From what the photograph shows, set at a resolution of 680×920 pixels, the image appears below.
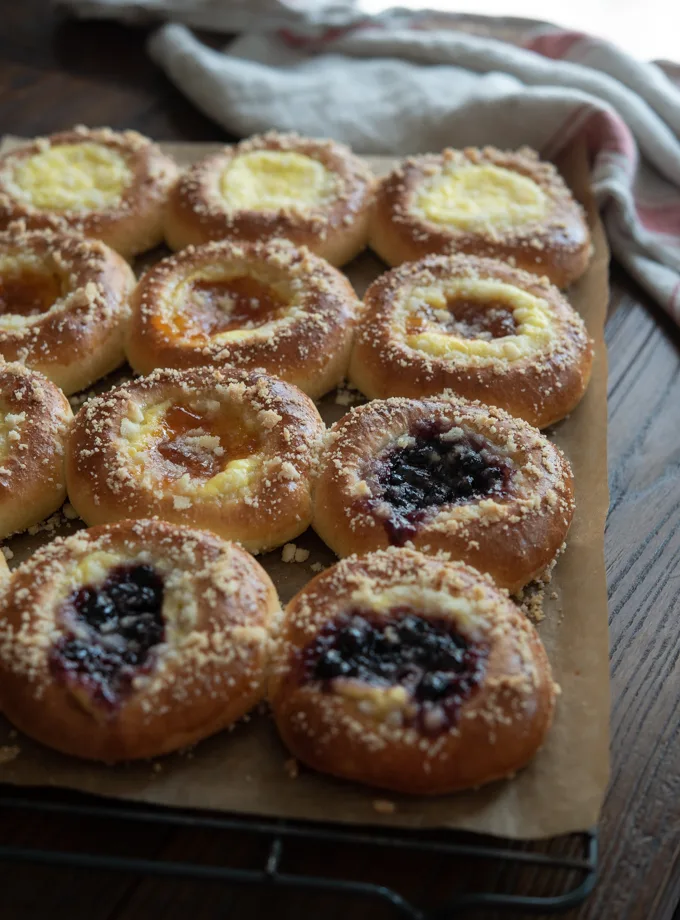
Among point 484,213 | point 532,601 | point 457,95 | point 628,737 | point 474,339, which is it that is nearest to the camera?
point 628,737

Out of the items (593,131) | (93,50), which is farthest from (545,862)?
(93,50)

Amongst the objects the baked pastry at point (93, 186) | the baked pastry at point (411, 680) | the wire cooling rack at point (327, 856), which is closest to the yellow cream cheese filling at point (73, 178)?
the baked pastry at point (93, 186)

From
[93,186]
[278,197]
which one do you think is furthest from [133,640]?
[93,186]

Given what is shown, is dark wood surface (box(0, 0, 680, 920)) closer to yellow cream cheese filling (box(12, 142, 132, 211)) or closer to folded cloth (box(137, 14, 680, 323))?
folded cloth (box(137, 14, 680, 323))

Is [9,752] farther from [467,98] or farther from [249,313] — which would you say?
[467,98]

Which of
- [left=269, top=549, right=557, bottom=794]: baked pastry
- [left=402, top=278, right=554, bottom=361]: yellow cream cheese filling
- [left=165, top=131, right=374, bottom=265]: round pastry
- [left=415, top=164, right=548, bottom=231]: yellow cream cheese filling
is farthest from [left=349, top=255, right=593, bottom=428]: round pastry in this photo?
[left=269, top=549, right=557, bottom=794]: baked pastry

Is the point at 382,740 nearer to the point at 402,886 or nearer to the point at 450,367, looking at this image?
the point at 402,886
